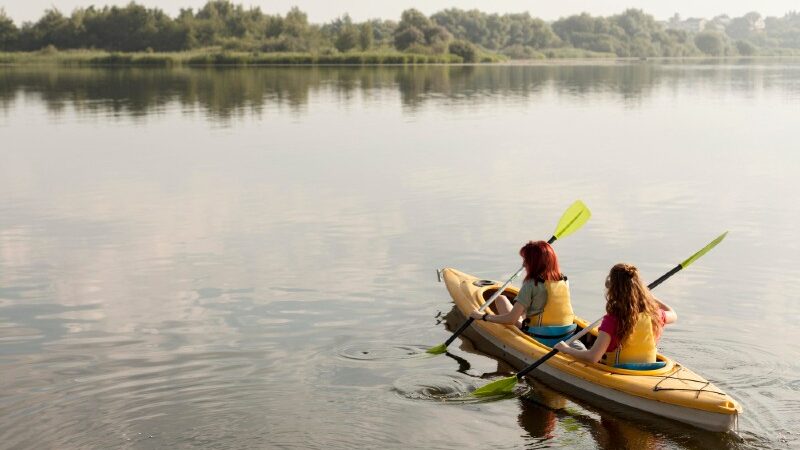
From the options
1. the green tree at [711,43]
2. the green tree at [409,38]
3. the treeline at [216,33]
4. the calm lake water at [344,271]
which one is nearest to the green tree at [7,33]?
the treeline at [216,33]

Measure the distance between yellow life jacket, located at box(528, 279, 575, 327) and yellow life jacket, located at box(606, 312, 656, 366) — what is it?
2.90 feet

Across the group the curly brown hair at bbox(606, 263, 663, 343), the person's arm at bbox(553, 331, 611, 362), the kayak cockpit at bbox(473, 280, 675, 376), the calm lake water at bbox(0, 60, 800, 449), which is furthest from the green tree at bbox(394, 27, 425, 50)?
the curly brown hair at bbox(606, 263, 663, 343)

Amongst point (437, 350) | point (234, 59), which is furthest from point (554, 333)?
point (234, 59)

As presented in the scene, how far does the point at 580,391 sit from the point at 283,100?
31.2m

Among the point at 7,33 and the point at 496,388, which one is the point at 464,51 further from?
the point at 496,388

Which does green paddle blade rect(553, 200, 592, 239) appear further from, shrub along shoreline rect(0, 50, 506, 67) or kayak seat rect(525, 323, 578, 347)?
shrub along shoreline rect(0, 50, 506, 67)

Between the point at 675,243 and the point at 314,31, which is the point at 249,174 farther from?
the point at 314,31

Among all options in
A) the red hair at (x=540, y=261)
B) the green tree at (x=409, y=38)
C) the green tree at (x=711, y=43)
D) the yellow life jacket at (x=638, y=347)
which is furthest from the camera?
the green tree at (x=711, y=43)

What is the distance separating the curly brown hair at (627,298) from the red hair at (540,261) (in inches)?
41.1

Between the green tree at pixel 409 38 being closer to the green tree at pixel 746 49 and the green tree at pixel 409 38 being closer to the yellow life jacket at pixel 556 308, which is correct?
the yellow life jacket at pixel 556 308

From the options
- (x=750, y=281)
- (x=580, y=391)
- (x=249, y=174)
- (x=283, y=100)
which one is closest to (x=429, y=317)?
(x=580, y=391)

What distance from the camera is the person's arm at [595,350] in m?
8.06

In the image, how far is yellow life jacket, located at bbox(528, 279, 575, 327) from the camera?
8867 mm

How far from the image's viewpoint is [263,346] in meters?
9.40
